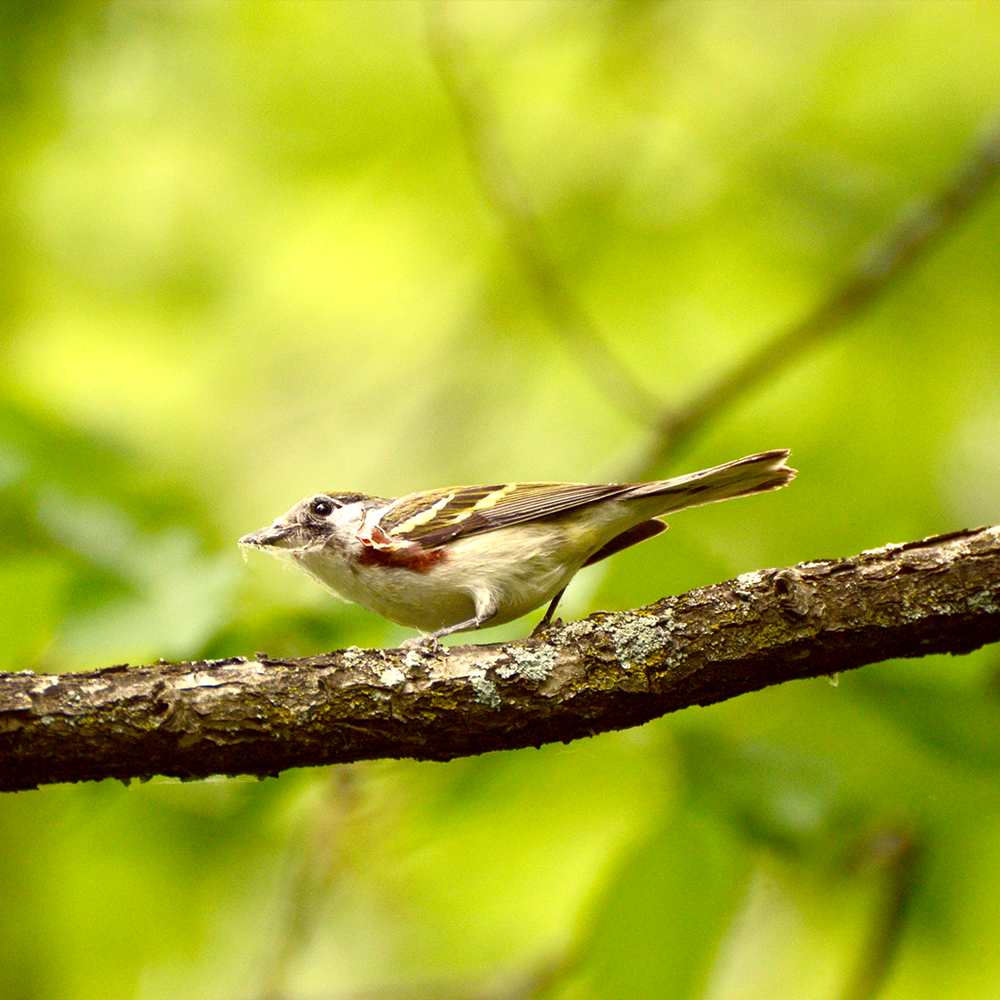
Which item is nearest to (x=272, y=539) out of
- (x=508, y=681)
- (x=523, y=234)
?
(x=508, y=681)

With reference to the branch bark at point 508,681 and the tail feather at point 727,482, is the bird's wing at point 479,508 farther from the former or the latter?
the branch bark at point 508,681

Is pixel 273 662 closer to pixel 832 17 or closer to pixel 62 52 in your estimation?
pixel 62 52

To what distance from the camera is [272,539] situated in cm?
467

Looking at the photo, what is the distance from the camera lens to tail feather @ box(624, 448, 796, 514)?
3975mm

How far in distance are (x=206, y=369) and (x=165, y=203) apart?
5.03 ft

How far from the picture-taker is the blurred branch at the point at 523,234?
604 cm

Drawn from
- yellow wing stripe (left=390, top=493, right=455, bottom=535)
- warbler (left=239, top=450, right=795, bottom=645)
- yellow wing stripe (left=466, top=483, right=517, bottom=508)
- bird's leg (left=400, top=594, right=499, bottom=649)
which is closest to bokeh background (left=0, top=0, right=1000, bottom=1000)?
warbler (left=239, top=450, right=795, bottom=645)

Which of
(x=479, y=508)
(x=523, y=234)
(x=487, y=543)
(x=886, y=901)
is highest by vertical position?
(x=523, y=234)

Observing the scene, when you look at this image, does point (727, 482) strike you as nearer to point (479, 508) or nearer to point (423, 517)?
point (479, 508)

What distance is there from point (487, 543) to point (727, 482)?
1075 mm

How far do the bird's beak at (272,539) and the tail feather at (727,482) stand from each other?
5.30ft

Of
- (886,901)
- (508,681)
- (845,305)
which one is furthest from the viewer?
(845,305)

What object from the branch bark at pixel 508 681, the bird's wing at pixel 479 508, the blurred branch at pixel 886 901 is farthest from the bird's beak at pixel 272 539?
the blurred branch at pixel 886 901

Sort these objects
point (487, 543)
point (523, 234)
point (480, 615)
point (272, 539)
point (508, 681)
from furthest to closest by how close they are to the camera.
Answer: point (523, 234), point (272, 539), point (487, 543), point (480, 615), point (508, 681)
